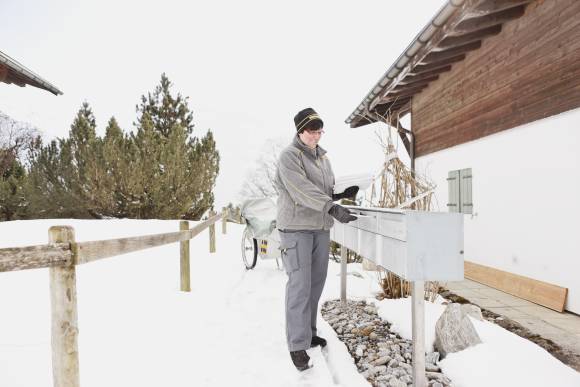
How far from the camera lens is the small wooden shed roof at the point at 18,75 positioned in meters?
6.26

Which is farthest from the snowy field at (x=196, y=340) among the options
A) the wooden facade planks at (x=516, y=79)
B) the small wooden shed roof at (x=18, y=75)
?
the small wooden shed roof at (x=18, y=75)

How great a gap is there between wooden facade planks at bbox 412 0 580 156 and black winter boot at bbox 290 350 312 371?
417 centimetres

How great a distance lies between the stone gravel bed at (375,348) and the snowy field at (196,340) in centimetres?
9

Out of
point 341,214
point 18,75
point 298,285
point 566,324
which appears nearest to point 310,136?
point 341,214

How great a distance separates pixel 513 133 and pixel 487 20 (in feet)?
5.50

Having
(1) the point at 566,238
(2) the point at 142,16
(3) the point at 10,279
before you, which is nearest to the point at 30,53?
(2) the point at 142,16

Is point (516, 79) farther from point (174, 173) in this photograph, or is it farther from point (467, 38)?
point (174, 173)

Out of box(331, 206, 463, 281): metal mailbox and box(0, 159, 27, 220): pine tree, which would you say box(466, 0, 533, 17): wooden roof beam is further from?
box(0, 159, 27, 220): pine tree

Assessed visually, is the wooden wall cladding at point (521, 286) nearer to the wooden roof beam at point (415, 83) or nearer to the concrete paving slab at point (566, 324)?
the concrete paving slab at point (566, 324)

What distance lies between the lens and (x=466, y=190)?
671 centimetres

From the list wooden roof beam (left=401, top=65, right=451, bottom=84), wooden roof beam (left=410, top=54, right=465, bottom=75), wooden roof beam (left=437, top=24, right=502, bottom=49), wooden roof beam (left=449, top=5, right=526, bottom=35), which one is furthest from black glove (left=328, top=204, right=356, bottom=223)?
wooden roof beam (left=401, top=65, right=451, bottom=84)

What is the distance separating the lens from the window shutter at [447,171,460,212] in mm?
7086

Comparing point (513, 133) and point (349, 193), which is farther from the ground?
point (513, 133)

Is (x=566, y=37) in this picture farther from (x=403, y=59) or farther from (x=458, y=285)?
(x=458, y=285)
